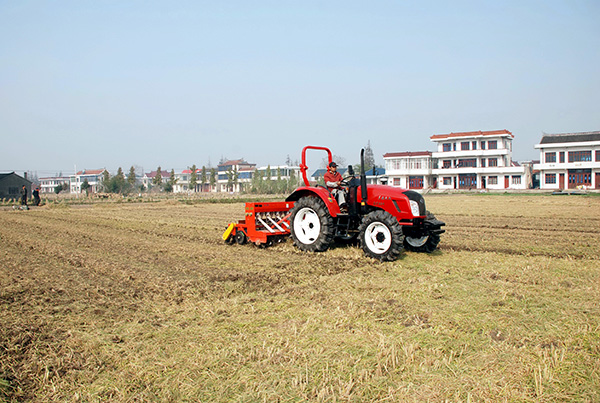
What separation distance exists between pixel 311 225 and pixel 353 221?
1011mm

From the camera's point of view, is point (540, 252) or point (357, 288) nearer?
point (357, 288)

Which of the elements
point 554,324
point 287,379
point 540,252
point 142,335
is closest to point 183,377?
point 287,379

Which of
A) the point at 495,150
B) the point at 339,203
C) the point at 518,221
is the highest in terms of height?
the point at 495,150

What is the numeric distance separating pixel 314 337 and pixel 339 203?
519 centimetres

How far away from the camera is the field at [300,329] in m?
3.41

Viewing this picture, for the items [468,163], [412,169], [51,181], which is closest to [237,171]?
[412,169]

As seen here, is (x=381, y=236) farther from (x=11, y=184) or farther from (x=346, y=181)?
(x=11, y=184)

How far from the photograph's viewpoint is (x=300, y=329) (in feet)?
14.9

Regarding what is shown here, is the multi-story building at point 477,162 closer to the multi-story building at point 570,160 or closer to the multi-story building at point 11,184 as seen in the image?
the multi-story building at point 570,160

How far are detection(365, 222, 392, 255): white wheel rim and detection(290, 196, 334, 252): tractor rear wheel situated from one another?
0.94 meters

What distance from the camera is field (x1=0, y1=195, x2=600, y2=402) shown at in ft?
11.2

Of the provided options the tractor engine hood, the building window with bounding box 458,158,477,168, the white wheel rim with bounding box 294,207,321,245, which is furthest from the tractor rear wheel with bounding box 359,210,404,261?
the building window with bounding box 458,158,477,168

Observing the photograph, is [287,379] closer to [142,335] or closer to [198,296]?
[142,335]

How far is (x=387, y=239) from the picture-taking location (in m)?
8.17
